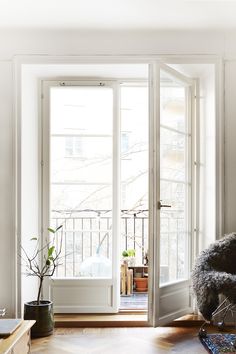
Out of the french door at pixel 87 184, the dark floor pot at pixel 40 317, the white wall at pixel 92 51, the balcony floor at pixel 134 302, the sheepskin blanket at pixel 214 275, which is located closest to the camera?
the sheepskin blanket at pixel 214 275

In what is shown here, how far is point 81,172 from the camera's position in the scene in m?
4.73

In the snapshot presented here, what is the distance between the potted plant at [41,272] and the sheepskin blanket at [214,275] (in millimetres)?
1205

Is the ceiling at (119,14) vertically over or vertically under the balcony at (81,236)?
over

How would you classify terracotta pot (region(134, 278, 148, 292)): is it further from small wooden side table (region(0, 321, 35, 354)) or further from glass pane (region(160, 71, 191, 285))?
small wooden side table (region(0, 321, 35, 354))

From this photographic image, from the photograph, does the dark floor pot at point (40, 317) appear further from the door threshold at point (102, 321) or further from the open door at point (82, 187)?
the open door at point (82, 187)

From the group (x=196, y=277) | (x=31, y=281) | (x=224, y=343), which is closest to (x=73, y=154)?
(x=31, y=281)

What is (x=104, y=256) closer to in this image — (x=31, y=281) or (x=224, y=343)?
(x=31, y=281)

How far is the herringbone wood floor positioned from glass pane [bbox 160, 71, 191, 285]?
434 millimetres

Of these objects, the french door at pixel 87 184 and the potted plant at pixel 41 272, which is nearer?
the potted plant at pixel 41 272

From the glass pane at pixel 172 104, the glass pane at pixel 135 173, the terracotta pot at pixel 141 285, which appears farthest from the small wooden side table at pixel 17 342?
the glass pane at pixel 135 173

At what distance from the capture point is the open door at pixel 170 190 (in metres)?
4.23

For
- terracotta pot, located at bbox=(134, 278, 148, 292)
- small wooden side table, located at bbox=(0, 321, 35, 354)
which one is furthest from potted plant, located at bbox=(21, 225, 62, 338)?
terracotta pot, located at bbox=(134, 278, 148, 292)

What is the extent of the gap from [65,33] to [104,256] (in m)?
2.02

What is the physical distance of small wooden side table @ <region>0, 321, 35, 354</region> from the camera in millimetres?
2562
